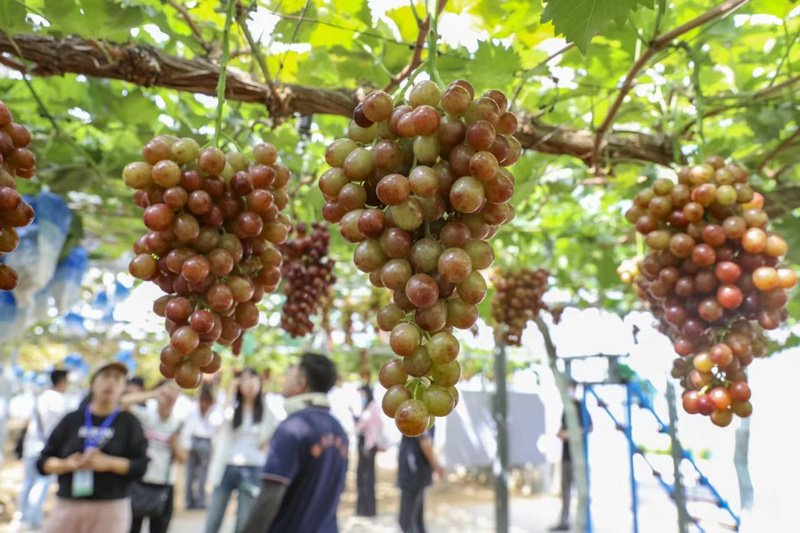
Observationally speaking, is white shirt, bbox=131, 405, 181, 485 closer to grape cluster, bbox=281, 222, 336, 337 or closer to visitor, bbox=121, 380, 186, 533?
visitor, bbox=121, 380, 186, 533

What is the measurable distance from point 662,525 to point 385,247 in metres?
9.07

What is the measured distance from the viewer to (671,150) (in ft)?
6.64

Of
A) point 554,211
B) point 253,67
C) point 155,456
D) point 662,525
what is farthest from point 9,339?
point 662,525

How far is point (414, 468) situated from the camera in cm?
582

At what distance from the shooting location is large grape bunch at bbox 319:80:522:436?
769mm

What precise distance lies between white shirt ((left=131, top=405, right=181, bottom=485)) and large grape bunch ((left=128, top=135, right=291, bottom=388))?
3914mm

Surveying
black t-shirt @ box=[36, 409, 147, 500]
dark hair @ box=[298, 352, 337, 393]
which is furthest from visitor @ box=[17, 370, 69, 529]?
dark hair @ box=[298, 352, 337, 393]

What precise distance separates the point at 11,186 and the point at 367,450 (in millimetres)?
8495

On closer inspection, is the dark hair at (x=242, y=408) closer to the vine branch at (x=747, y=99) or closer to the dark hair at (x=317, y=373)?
the dark hair at (x=317, y=373)

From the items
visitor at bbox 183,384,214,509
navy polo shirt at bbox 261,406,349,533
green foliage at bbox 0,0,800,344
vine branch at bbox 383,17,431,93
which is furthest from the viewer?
visitor at bbox 183,384,214,509

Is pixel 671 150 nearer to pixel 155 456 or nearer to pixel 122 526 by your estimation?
pixel 122 526

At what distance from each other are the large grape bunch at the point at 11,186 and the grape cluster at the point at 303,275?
1283mm

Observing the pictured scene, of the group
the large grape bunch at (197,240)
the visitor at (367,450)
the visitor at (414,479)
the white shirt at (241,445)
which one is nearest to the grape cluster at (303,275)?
the large grape bunch at (197,240)

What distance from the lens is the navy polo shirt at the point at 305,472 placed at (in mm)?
2777
